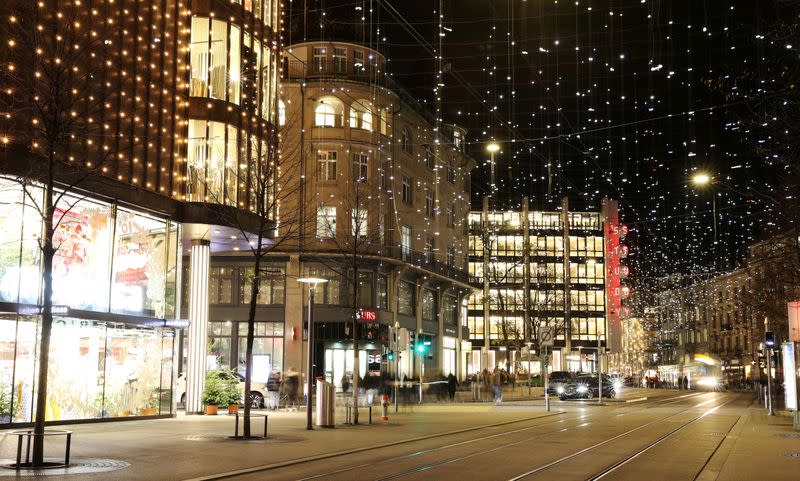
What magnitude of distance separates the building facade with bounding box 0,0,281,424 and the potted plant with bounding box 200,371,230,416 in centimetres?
44

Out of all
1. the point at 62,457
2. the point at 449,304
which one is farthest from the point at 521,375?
the point at 62,457

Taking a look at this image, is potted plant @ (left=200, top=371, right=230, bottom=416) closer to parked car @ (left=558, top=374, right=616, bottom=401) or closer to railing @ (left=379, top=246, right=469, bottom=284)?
railing @ (left=379, top=246, right=469, bottom=284)

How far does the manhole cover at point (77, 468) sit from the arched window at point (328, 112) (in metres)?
35.7

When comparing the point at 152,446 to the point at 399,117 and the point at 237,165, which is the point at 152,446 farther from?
the point at 399,117

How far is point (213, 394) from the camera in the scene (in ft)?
103

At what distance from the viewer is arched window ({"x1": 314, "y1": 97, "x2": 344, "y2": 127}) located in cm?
5019

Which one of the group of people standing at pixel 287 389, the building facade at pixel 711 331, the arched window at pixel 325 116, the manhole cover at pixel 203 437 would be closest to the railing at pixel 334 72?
the arched window at pixel 325 116

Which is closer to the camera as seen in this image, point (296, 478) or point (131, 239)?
point (296, 478)

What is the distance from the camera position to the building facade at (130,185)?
22703mm

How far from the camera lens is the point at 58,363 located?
2488 cm

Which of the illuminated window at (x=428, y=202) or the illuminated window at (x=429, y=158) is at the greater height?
the illuminated window at (x=429, y=158)

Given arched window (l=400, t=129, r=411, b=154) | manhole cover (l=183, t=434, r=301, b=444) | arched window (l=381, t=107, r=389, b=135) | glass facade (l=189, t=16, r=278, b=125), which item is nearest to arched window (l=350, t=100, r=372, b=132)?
arched window (l=381, t=107, r=389, b=135)

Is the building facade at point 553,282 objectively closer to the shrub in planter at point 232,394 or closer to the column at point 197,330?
the shrub in planter at point 232,394

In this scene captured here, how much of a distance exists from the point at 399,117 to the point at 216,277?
1528 centimetres
